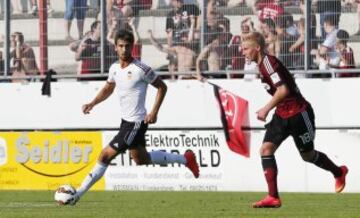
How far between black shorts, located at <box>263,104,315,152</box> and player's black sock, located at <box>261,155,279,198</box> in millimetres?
262

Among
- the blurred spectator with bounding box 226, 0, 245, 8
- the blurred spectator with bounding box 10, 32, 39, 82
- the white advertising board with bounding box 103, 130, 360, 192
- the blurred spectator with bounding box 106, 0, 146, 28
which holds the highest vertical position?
the blurred spectator with bounding box 226, 0, 245, 8

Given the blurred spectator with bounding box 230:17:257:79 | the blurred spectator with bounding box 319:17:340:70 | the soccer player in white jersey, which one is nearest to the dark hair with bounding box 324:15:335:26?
the blurred spectator with bounding box 319:17:340:70

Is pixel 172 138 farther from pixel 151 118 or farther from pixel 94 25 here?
pixel 151 118

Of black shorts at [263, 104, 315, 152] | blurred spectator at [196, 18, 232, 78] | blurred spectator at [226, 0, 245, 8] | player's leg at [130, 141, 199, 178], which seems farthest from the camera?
blurred spectator at [196, 18, 232, 78]

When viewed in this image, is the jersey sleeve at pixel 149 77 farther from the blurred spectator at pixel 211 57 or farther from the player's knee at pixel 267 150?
the blurred spectator at pixel 211 57

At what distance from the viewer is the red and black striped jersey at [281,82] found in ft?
47.5

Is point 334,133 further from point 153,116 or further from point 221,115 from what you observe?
point 153,116

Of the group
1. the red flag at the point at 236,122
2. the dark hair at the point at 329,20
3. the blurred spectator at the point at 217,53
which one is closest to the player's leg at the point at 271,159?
the dark hair at the point at 329,20

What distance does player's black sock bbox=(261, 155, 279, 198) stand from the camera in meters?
14.4

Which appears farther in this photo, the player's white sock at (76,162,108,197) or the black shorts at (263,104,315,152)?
the player's white sock at (76,162,108,197)

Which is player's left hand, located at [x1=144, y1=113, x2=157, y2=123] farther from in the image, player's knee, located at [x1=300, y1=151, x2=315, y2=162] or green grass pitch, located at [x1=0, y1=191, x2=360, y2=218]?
player's knee, located at [x1=300, y1=151, x2=315, y2=162]

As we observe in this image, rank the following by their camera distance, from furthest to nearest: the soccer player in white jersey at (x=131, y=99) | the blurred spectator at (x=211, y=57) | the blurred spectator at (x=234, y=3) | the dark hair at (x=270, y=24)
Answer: the blurred spectator at (x=211, y=57) < the blurred spectator at (x=234, y=3) < the dark hair at (x=270, y=24) < the soccer player in white jersey at (x=131, y=99)

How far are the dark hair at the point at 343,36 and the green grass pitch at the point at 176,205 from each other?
2.87 metres

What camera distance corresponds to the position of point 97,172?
15.5 m
